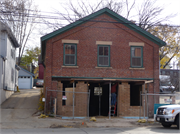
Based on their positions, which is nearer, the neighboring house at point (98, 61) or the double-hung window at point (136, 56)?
the neighboring house at point (98, 61)

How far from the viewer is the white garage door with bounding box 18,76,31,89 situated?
40562mm

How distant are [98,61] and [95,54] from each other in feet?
2.09

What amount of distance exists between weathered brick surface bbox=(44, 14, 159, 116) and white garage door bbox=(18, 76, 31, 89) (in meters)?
22.7

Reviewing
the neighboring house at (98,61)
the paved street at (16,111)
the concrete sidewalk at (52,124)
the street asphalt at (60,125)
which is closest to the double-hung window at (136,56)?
the neighboring house at (98,61)

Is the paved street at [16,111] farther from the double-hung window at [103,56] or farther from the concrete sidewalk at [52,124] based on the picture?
the double-hung window at [103,56]

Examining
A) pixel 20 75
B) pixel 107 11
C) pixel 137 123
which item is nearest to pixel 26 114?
pixel 137 123

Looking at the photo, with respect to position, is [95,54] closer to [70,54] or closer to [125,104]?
[70,54]

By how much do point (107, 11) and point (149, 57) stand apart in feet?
17.5

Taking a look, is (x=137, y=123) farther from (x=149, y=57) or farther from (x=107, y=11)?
(x=107, y=11)

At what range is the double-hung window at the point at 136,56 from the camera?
20169 millimetres

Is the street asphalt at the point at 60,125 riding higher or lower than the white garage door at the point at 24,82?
lower

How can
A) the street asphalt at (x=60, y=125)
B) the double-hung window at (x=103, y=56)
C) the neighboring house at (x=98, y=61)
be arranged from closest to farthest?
the street asphalt at (x=60, y=125) → the neighboring house at (x=98, y=61) → the double-hung window at (x=103, y=56)

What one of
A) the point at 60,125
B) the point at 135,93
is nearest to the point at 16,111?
the point at 60,125

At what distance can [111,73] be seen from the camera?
19719mm
